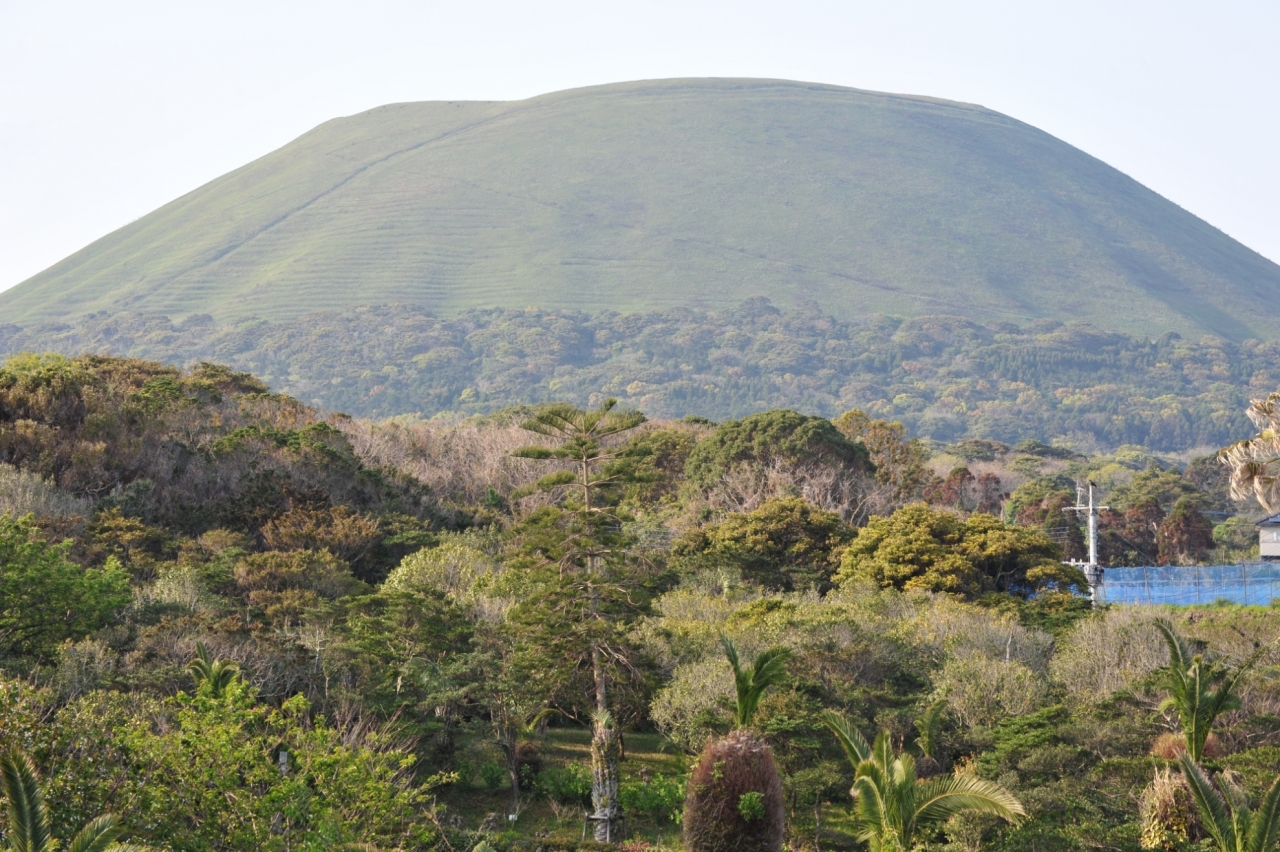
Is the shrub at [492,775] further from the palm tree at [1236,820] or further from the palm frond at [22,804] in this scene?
the palm frond at [22,804]

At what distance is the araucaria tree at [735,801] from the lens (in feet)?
58.6

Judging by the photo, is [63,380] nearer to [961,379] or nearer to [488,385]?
[488,385]

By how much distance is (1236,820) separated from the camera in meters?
15.1

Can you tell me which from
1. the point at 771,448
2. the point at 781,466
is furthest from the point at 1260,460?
the point at 771,448

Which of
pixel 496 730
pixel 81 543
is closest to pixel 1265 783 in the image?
pixel 496 730

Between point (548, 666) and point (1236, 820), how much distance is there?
1338cm

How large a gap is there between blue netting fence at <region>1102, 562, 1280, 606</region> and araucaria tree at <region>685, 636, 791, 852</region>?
2662cm

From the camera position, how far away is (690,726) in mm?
24453

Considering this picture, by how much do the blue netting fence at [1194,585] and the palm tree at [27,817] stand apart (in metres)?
35.7

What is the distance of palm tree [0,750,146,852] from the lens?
1105cm

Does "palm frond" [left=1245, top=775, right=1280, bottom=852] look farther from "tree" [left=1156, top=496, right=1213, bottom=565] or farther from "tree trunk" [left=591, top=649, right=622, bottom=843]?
"tree" [left=1156, top=496, right=1213, bottom=565]

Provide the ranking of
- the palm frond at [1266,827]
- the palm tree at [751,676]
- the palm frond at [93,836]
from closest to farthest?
the palm frond at [93,836], the palm frond at [1266,827], the palm tree at [751,676]

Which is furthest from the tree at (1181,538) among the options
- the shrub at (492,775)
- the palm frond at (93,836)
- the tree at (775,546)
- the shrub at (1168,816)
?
the palm frond at (93,836)

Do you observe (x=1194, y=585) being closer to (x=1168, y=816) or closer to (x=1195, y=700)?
(x=1195, y=700)
